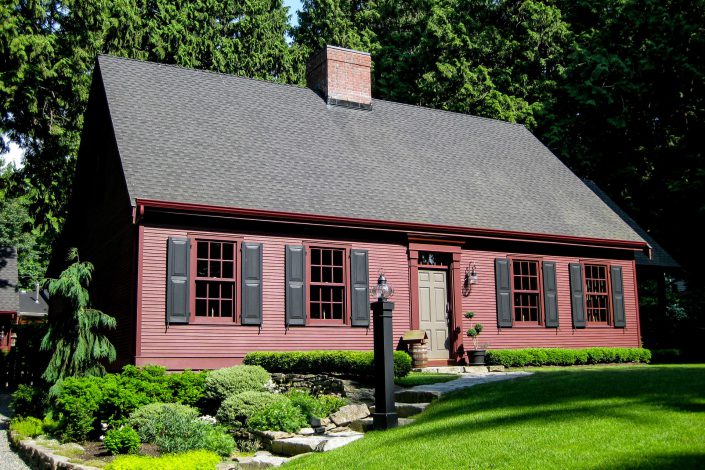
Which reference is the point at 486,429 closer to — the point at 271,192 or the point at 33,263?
the point at 271,192

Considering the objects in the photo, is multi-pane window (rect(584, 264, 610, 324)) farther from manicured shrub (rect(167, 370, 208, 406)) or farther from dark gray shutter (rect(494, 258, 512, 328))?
manicured shrub (rect(167, 370, 208, 406))

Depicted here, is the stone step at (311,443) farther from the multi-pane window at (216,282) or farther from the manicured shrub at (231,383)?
the multi-pane window at (216,282)

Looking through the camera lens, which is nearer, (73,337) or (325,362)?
(73,337)

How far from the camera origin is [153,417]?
33.8 ft

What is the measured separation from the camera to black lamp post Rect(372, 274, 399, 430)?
9.90m

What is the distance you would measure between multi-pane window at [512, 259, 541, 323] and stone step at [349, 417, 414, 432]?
8.53m

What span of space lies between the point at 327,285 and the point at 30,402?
6.05m

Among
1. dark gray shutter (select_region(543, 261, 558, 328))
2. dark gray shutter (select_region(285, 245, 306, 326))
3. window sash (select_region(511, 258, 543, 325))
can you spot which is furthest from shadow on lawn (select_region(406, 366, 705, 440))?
dark gray shutter (select_region(543, 261, 558, 328))

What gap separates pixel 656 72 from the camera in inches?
1116

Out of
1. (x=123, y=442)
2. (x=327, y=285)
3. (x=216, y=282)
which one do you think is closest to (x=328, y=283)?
(x=327, y=285)

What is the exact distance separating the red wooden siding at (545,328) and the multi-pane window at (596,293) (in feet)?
0.82

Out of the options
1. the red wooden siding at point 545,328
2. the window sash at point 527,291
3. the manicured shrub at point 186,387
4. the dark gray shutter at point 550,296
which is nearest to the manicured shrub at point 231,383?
the manicured shrub at point 186,387

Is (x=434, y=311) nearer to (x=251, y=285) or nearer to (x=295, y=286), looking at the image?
(x=295, y=286)

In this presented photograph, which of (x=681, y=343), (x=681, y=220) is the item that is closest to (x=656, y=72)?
(x=681, y=220)
